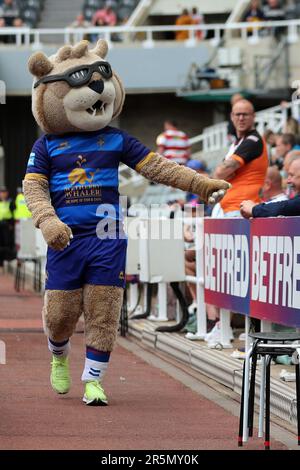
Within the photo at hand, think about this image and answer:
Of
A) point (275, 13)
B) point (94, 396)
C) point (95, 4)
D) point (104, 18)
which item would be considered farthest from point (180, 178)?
point (95, 4)

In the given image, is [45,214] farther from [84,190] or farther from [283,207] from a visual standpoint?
[283,207]

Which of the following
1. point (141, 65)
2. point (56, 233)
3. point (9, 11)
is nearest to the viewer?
point (56, 233)

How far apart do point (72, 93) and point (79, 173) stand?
566mm

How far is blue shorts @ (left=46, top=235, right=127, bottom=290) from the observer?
9.04 m

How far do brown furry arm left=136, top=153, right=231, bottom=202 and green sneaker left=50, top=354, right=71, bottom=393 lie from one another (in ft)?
4.86

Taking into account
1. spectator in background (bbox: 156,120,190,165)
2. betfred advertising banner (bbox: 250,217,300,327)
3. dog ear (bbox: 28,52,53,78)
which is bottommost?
betfred advertising banner (bbox: 250,217,300,327)

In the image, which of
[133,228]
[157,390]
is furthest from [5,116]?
[157,390]

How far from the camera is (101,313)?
9070 mm

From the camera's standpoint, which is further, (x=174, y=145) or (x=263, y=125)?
(x=263, y=125)

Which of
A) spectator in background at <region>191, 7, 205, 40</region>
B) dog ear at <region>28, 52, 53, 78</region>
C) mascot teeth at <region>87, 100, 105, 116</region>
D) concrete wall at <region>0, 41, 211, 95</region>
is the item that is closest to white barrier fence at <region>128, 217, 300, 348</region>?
mascot teeth at <region>87, 100, 105, 116</region>

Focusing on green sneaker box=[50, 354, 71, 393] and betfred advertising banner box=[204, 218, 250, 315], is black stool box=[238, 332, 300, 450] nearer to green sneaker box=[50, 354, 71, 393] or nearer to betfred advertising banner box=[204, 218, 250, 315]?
green sneaker box=[50, 354, 71, 393]

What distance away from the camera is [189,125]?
40.1 m

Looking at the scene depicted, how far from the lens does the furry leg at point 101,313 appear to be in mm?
9055

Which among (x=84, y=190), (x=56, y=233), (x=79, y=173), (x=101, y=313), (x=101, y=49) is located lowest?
(x=101, y=313)
